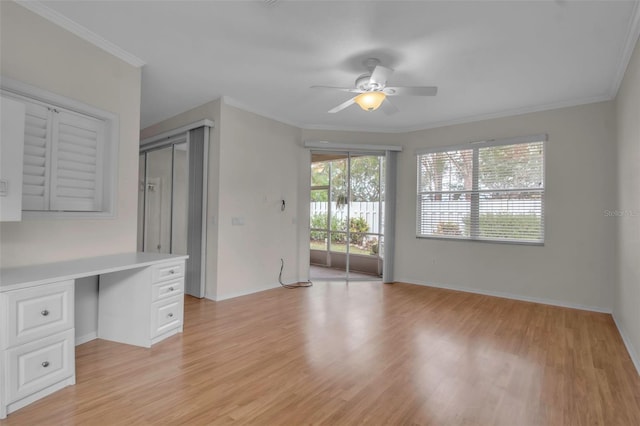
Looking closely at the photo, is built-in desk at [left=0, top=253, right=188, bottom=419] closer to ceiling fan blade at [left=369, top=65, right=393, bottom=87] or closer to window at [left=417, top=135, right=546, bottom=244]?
ceiling fan blade at [left=369, top=65, right=393, bottom=87]

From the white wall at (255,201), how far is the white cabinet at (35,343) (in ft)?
6.99

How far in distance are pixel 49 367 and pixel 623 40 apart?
198 inches

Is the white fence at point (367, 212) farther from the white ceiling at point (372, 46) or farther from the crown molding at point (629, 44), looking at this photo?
the crown molding at point (629, 44)

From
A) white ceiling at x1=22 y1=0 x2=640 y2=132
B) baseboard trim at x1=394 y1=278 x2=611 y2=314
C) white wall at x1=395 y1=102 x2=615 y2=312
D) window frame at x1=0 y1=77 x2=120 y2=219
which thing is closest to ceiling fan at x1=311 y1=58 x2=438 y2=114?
white ceiling at x1=22 y1=0 x2=640 y2=132

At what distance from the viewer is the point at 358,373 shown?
229 centimetres

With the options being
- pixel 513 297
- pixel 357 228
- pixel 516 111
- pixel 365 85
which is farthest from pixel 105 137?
pixel 513 297

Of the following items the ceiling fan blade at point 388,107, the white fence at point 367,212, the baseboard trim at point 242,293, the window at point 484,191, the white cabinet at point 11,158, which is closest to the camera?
the white cabinet at point 11,158

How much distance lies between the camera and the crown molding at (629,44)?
2.31 meters

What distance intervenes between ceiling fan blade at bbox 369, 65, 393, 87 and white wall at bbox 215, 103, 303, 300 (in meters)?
2.18

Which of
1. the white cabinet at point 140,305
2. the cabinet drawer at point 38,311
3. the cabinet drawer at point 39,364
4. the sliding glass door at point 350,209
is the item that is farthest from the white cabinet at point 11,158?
the sliding glass door at point 350,209

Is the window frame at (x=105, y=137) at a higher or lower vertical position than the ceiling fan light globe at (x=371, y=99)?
lower

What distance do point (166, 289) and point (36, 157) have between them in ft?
4.78

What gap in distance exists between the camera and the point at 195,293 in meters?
4.33

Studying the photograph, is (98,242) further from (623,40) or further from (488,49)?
(623,40)
